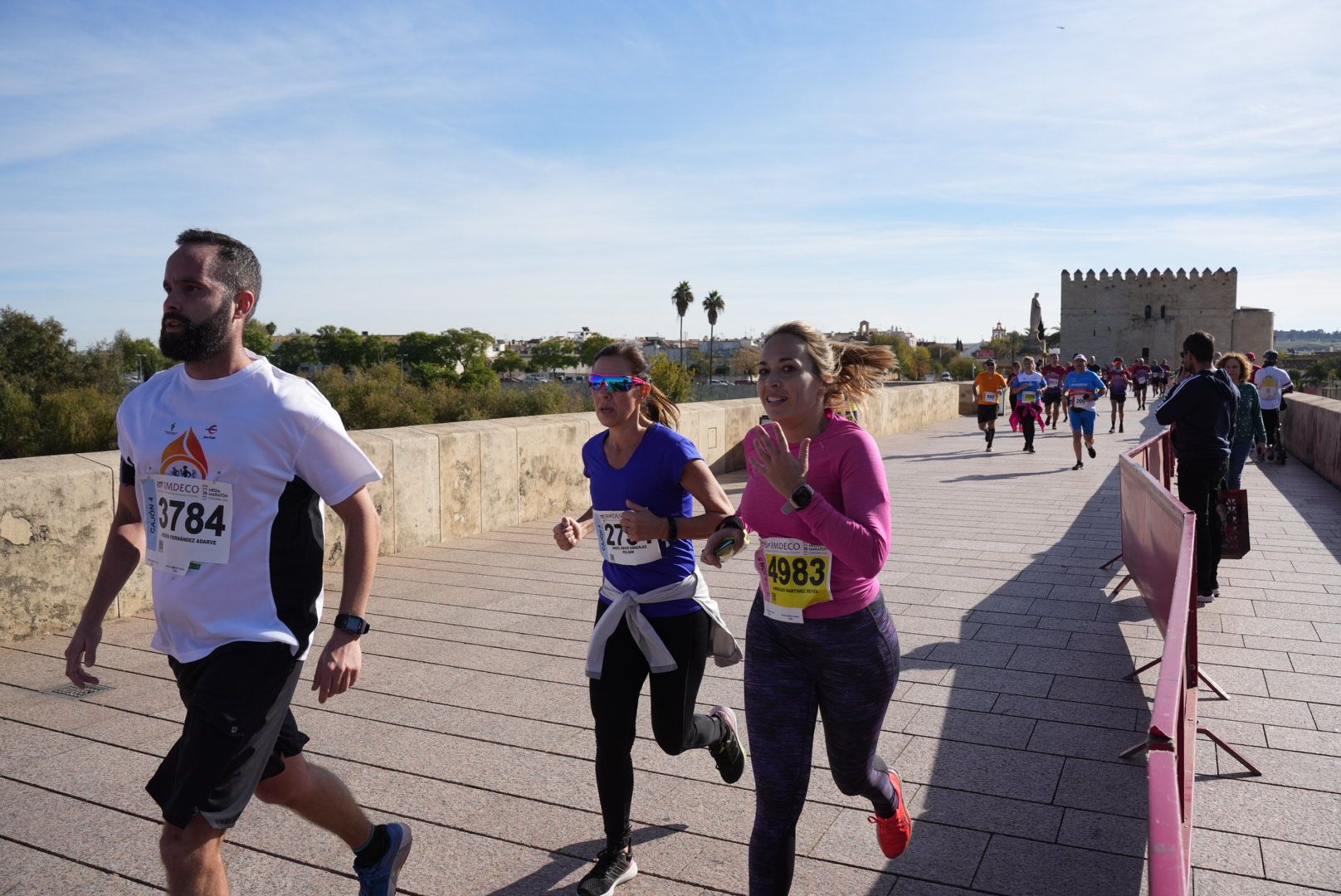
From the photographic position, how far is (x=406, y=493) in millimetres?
8891

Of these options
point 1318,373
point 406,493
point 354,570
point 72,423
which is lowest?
point 72,423

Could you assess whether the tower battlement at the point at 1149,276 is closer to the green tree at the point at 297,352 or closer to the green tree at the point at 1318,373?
the green tree at the point at 1318,373

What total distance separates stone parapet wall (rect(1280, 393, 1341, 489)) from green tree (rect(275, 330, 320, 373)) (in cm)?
13909

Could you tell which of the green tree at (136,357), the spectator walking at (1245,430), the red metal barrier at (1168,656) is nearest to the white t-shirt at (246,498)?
the red metal barrier at (1168,656)

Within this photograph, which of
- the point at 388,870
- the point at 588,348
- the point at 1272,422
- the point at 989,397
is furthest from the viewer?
the point at 588,348

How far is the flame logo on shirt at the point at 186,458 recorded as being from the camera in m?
2.78

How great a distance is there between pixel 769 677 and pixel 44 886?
229 centimetres

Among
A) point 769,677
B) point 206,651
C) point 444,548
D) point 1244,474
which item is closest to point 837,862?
point 769,677

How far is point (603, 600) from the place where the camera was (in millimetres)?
3783

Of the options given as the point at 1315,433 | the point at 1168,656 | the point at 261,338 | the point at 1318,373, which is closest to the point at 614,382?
the point at 1168,656

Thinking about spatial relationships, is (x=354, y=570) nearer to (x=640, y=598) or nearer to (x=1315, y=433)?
(x=640, y=598)

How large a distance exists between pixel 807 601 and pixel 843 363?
83 centimetres

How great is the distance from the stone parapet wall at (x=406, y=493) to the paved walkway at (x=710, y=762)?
355mm

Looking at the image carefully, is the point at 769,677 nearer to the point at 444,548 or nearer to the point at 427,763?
the point at 427,763
